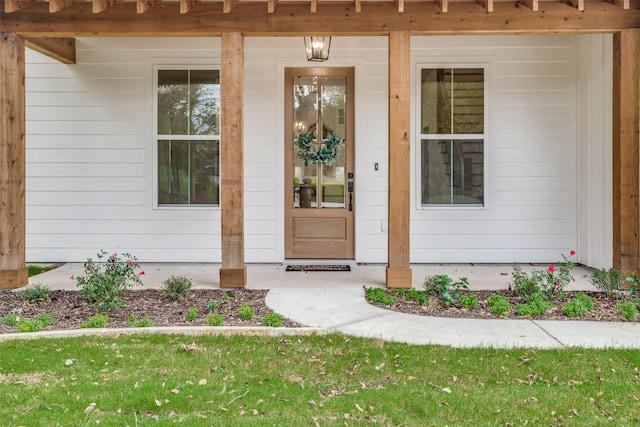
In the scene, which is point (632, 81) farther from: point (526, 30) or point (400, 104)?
point (400, 104)

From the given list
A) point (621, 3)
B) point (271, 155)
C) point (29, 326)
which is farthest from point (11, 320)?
point (621, 3)

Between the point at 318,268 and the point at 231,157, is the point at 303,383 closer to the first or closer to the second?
the point at 231,157

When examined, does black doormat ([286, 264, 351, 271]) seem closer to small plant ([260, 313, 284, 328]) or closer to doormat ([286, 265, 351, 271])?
doormat ([286, 265, 351, 271])

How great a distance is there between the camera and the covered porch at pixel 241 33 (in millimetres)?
4844

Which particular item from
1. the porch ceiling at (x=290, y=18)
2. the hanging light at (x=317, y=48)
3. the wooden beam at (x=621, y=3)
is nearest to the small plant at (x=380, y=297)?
the porch ceiling at (x=290, y=18)

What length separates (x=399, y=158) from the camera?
4855mm

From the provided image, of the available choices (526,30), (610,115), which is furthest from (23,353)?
(610,115)

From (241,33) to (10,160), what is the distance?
2590mm

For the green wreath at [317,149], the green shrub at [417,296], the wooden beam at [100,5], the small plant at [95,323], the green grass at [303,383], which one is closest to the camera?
the green grass at [303,383]

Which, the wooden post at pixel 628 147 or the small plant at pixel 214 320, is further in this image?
the wooden post at pixel 628 147

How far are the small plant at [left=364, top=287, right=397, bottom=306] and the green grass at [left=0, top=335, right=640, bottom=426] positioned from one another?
42.7 inches

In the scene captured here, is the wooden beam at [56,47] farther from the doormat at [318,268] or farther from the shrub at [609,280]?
the shrub at [609,280]

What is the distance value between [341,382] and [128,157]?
4.88m

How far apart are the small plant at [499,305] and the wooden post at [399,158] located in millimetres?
902
